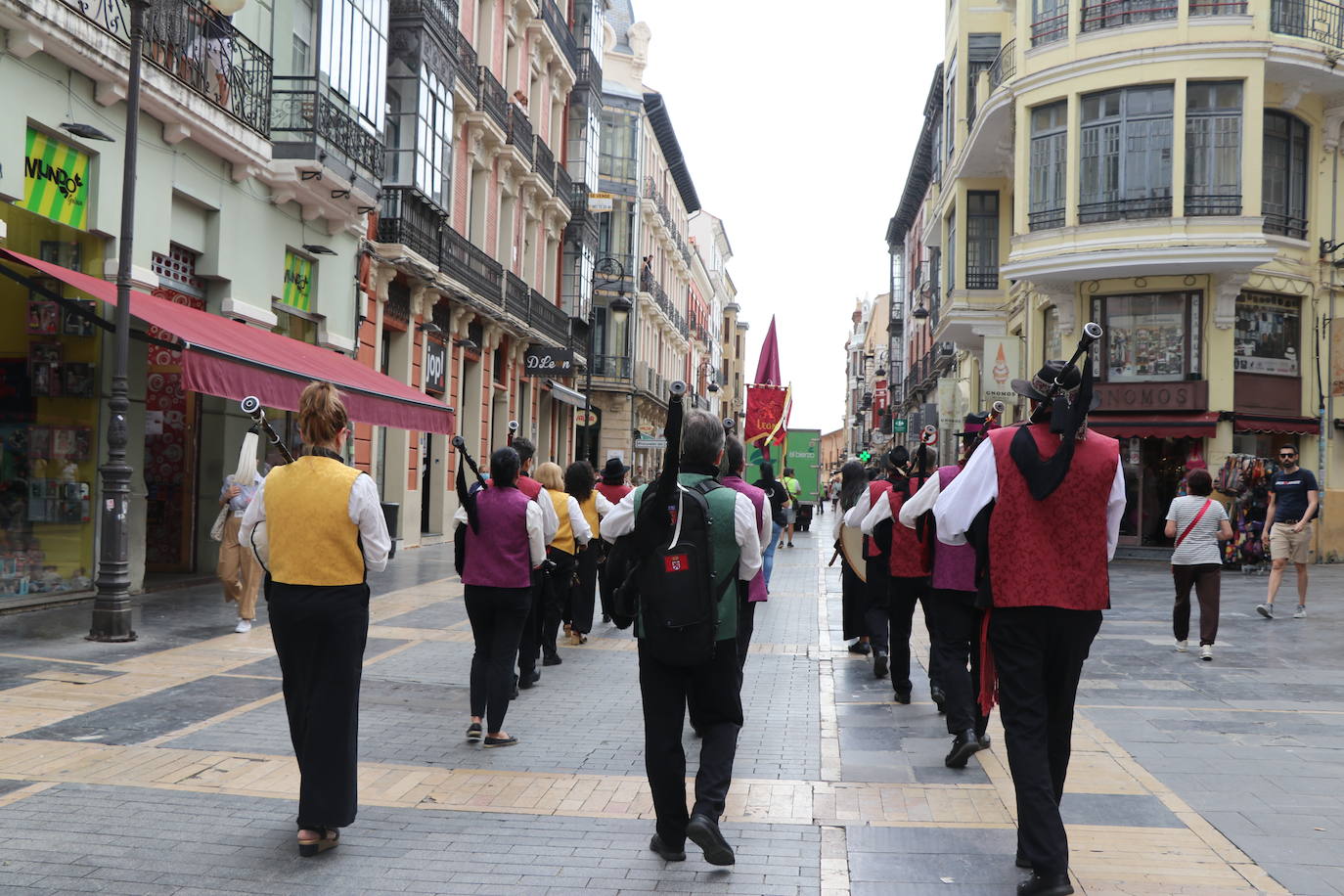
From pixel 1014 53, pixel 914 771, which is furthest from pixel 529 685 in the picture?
pixel 1014 53

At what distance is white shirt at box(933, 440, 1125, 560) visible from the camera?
462 centimetres

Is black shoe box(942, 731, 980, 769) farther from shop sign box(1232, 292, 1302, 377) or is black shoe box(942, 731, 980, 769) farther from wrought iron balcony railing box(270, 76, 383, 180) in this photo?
shop sign box(1232, 292, 1302, 377)

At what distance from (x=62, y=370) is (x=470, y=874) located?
31.7 feet

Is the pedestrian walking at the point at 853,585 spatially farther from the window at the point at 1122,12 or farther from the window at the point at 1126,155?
the window at the point at 1122,12

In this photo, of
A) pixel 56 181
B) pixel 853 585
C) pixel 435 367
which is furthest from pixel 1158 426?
pixel 56 181

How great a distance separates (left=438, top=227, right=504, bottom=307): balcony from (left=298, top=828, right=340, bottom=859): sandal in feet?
62.7

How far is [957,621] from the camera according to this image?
6.98 metres

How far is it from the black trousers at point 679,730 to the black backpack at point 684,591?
13 cm

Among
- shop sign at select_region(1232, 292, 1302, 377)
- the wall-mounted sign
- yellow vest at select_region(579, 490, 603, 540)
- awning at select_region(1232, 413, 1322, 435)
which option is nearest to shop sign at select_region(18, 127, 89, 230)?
yellow vest at select_region(579, 490, 603, 540)

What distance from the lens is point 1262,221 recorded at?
69.5 feet

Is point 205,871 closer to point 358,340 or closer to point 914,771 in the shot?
point 914,771

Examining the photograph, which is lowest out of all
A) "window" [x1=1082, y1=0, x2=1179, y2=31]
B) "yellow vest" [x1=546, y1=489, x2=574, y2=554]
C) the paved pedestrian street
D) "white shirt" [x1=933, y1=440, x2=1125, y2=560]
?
the paved pedestrian street

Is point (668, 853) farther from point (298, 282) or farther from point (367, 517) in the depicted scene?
point (298, 282)

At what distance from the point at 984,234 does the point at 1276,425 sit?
30.1 feet
